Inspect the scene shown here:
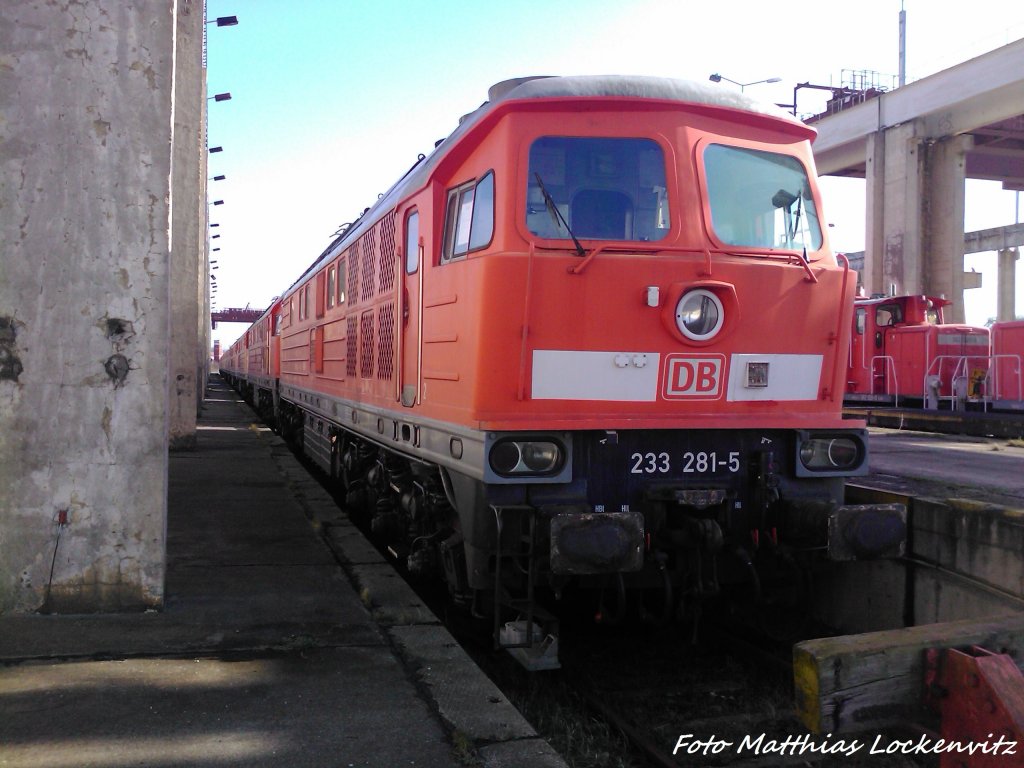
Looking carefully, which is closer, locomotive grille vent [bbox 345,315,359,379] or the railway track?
the railway track

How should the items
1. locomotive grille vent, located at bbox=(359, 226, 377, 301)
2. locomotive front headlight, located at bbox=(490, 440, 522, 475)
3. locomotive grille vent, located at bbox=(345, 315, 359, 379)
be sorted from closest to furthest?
locomotive front headlight, located at bbox=(490, 440, 522, 475)
locomotive grille vent, located at bbox=(359, 226, 377, 301)
locomotive grille vent, located at bbox=(345, 315, 359, 379)

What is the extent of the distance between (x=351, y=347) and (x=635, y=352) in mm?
4168

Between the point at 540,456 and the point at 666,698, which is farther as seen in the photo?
the point at 666,698

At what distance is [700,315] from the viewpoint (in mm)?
4945

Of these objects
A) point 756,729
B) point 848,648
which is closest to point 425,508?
point 756,729

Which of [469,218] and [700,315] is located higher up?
[469,218]

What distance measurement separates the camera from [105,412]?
Result: 5.08 metres

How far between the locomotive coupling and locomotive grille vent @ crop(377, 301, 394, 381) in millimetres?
2942

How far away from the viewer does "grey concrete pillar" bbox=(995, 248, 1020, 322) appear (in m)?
47.1

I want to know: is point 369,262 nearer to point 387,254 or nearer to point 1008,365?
point 387,254

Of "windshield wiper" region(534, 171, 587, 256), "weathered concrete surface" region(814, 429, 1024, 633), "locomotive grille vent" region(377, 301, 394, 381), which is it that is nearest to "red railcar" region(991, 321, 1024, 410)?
"weathered concrete surface" region(814, 429, 1024, 633)

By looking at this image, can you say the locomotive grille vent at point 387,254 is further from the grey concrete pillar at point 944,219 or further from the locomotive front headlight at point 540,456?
the grey concrete pillar at point 944,219

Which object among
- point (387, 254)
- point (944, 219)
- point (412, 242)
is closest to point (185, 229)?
point (387, 254)

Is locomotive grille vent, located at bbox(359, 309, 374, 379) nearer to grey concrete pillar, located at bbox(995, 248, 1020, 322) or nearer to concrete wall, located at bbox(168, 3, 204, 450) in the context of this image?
concrete wall, located at bbox(168, 3, 204, 450)
